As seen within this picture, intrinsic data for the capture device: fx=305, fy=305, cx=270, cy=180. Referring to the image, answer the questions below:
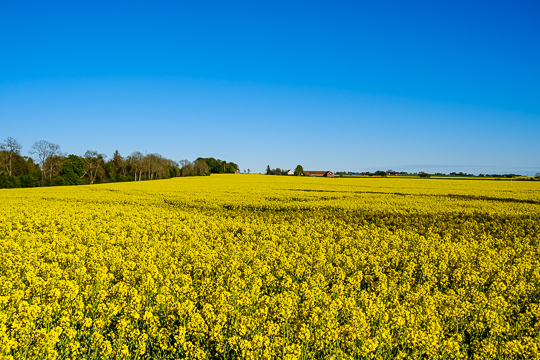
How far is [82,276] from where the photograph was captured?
717cm

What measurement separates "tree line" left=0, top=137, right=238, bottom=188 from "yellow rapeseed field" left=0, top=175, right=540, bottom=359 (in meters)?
56.1

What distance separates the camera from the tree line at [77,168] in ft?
200

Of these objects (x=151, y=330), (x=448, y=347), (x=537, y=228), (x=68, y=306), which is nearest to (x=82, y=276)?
(x=68, y=306)

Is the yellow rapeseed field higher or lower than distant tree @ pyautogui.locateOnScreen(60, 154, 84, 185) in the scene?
lower

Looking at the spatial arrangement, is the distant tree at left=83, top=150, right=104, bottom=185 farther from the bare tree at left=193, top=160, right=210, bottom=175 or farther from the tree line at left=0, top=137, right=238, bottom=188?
the bare tree at left=193, top=160, right=210, bottom=175

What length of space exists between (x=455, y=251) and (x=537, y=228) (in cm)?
876

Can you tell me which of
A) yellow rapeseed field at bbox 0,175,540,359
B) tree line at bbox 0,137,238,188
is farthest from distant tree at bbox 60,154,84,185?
yellow rapeseed field at bbox 0,175,540,359

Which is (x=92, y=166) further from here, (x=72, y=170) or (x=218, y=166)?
(x=218, y=166)

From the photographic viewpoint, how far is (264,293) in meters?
7.33

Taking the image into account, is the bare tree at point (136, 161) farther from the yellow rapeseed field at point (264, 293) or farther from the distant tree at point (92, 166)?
the yellow rapeseed field at point (264, 293)

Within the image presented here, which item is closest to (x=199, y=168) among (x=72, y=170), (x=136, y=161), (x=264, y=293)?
(x=136, y=161)

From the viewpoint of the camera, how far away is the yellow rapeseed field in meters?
4.47

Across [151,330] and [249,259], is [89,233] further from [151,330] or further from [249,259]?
[151,330]

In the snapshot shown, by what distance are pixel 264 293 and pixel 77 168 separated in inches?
3318
